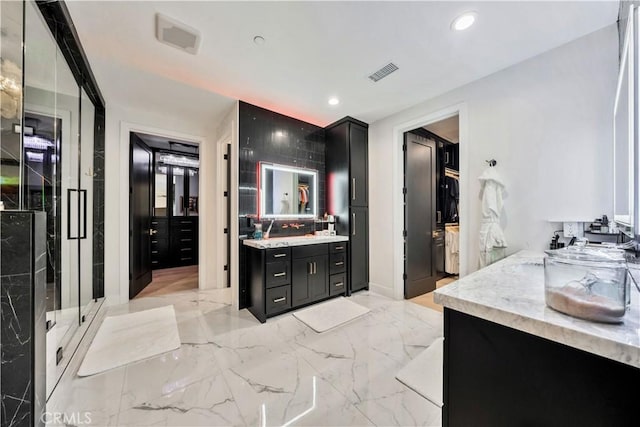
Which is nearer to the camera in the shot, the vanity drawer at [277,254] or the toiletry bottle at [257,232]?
the vanity drawer at [277,254]

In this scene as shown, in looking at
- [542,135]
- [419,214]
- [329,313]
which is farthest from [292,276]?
[542,135]

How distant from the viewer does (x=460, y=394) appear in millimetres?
792

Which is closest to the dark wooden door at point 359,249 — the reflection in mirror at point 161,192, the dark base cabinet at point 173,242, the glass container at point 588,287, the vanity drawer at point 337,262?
the vanity drawer at point 337,262

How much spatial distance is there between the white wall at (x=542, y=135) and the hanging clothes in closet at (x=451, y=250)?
168 cm

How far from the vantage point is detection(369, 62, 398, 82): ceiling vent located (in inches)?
89.4

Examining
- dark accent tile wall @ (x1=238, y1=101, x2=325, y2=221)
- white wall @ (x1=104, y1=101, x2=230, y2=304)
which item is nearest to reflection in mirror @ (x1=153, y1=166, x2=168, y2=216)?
white wall @ (x1=104, y1=101, x2=230, y2=304)

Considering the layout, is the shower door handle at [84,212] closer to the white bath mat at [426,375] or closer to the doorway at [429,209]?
the white bath mat at [426,375]

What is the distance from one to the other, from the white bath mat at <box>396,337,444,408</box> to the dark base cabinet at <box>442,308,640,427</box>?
36.6 inches

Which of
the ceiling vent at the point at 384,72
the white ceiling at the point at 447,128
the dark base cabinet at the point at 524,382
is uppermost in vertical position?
the ceiling vent at the point at 384,72

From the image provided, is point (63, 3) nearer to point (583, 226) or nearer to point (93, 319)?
point (93, 319)

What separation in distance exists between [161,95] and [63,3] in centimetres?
112

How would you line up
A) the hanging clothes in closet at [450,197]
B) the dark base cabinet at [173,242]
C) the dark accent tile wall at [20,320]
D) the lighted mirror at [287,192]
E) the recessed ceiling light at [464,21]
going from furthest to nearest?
the dark base cabinet at [173,242] < the hanging clothes in closet at [450,197] < the lighted mirror at [287,192] < the recessed ceiling light at [464,21] < the dark accent tile wall at [20,320]

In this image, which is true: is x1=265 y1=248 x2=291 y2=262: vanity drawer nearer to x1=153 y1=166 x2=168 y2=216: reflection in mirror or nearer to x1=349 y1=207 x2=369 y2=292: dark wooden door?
x1=349 y1=207 x2=369 y2=292: dark wooden door

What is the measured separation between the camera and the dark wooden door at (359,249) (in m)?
3.48
